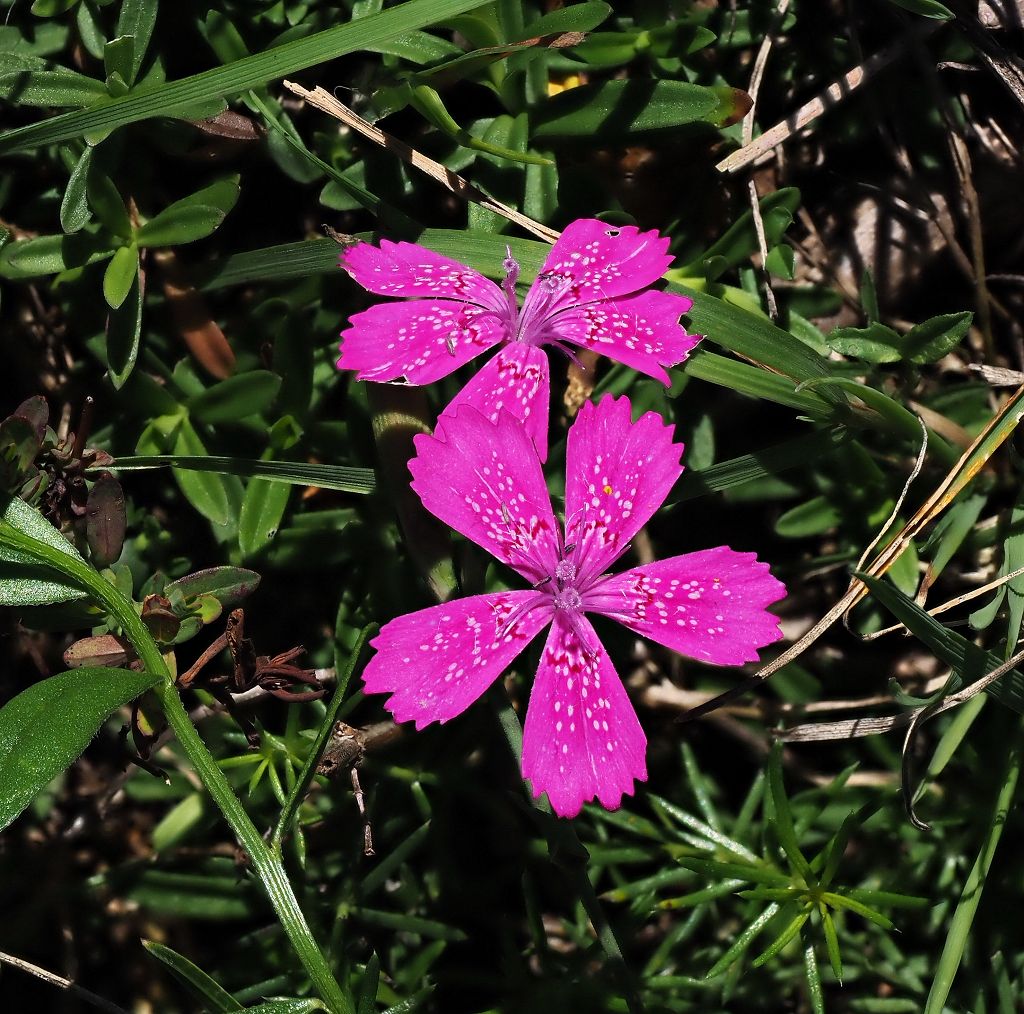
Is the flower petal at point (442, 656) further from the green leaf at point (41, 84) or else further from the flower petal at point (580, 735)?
the green leaf at point (41, 84)

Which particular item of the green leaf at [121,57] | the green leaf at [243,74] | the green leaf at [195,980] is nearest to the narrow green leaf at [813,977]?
the green leaf at [195,980]

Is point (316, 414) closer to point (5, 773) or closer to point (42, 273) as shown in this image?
point (42, 273)

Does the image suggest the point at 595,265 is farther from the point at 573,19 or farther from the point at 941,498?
the point at 941,498

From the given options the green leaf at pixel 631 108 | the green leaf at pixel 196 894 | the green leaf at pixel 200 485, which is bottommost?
the green leaf at pixel 196 894

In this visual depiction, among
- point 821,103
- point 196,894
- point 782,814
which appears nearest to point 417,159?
point 821,103

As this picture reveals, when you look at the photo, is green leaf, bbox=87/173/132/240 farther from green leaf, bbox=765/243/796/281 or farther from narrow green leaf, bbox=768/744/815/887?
narrow green leaf, bbox=768/744/815/887

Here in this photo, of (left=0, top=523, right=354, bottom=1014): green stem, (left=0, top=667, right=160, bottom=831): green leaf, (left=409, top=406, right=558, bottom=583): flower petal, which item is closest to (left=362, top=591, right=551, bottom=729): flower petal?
(left=409, top=406, right=558, bottom=583): flower petal
